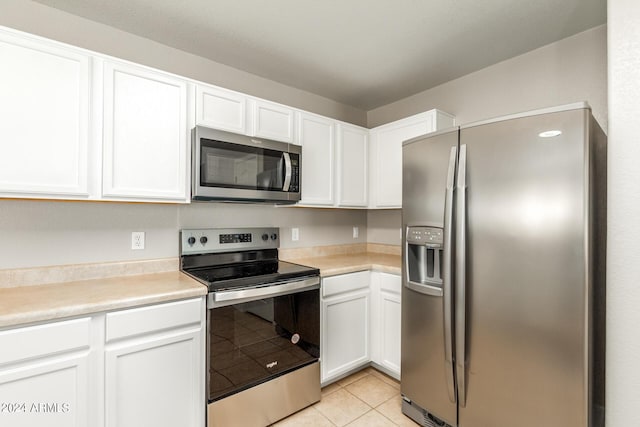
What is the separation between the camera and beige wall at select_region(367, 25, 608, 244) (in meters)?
2.01

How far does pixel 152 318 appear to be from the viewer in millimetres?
1563

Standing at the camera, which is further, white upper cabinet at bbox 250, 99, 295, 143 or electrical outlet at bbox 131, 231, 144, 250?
white upper cabinet at bbox 250, 99, 295, 143

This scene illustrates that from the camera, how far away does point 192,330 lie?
5.52 ft

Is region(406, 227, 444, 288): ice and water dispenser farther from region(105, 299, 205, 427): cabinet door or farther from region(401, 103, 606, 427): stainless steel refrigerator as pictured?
region(105, 299, 205, 427): cabinet door

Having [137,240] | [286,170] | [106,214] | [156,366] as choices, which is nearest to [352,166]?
[286,170]

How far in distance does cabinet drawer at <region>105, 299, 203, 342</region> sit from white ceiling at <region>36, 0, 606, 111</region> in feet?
5.53

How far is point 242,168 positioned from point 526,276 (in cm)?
172

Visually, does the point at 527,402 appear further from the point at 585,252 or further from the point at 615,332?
the point at 585,252

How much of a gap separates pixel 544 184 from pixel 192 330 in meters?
1.86

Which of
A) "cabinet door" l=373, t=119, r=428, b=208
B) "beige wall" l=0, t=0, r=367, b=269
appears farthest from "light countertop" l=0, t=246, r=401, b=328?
"cabinet door" l=373, t=119, r=428, b=208

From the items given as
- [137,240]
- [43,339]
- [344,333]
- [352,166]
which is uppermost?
[352,166]

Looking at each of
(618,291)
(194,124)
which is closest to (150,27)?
(194,124)

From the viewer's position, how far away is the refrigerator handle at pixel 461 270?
1.65m

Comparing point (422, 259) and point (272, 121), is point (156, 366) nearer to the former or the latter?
point (422, 259)
